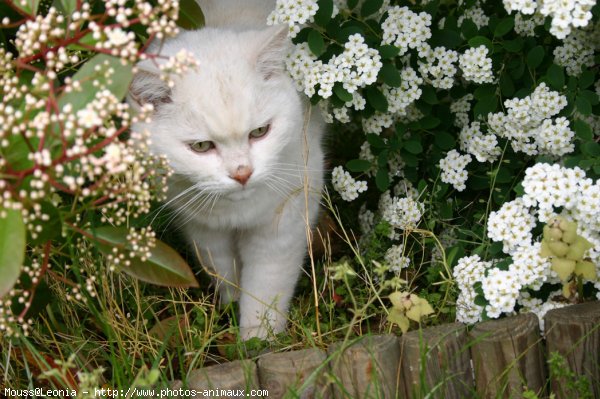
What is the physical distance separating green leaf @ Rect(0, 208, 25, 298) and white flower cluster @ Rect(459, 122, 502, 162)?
1639 mm

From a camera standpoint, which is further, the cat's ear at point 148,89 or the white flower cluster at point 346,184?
the white flower cluster at point 346,184

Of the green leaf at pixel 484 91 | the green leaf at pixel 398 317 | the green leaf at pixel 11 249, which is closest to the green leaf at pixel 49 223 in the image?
the green leaf at pixel 11 249

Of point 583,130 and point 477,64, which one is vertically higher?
point 477,64

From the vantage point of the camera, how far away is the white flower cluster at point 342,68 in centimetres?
238

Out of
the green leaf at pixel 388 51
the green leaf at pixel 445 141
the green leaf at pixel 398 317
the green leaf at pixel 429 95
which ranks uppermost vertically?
the green leaf at pixel 388 51

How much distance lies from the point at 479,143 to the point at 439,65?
30 centimetres

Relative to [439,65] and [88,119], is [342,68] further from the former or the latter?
[88,119]

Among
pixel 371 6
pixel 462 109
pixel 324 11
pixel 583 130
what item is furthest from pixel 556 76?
pixel 324 11

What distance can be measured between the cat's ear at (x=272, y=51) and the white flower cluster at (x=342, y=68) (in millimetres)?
70

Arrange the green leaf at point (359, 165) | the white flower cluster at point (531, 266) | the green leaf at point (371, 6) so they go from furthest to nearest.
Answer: the green leaf at point (359, 165) → the green leaf at point (371, 6) → the white flower cluster at point (531, 266)

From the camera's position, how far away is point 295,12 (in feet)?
7.64

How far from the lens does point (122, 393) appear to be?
1.98 m

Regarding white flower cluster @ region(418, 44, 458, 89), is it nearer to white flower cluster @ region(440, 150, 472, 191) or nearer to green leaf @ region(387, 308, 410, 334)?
white flower cluster @ region(440, 150, 472, 191)

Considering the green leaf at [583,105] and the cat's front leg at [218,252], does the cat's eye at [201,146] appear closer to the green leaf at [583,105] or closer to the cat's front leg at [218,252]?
the cat's front leg at [218,252]
